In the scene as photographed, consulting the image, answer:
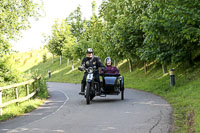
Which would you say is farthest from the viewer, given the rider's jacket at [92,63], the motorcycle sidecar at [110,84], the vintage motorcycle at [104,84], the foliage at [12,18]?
the foliage at [12,18]

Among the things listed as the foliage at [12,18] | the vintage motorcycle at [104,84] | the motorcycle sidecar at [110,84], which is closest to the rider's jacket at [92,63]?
the vintage motorcycle at [104,84]

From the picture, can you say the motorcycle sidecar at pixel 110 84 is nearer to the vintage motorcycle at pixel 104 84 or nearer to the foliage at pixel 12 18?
the vintage motorcycle at pixel 104 84

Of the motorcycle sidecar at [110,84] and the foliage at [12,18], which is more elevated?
the foliage at [12,18]

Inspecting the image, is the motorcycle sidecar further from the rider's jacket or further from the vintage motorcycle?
the rider's jacket

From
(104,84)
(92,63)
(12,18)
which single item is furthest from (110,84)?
(12,18)

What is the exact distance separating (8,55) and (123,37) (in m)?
10.6

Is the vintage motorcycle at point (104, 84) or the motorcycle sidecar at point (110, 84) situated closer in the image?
the vintage motorcycle at point (104, 84)

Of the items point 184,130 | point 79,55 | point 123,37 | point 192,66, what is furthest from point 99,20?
point 184,130

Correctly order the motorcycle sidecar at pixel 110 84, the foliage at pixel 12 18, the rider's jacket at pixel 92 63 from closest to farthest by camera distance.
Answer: the rider's jacket at pixel 92 63 → the motorcycle sidecar at pixel 110 84 → the foliage at pixel 12 18

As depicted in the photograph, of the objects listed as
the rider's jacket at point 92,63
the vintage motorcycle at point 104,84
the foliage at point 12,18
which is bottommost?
the vintage motorcycle at point 104,84

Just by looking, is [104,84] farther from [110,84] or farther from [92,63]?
[92,63]

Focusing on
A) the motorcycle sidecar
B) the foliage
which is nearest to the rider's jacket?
the motorcycle sidecar

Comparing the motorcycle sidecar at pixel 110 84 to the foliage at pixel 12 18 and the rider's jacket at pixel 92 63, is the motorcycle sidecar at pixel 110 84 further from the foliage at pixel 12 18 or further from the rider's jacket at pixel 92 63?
the foliage at pixel 12 18

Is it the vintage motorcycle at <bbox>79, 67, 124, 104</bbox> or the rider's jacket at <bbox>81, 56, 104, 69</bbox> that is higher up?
the rider's jacket at <bbox>81, 56, 104, 69</bbox>
